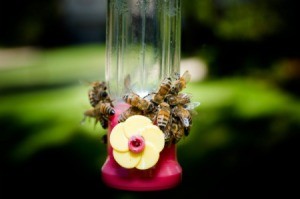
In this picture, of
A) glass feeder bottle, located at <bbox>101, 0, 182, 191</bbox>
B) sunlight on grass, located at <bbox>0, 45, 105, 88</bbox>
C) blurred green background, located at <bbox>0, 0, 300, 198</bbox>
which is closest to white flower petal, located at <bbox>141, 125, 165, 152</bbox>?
glass feeder bottle, located at <bbox>101, 0, 182, 191</bbox>

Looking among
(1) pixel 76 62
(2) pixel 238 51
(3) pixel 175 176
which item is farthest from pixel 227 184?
(1) pixel 76 62

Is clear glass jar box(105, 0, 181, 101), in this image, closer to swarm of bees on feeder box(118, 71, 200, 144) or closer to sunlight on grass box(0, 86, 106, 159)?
swarm of bees on feeder box(118, 71, 200, 144)

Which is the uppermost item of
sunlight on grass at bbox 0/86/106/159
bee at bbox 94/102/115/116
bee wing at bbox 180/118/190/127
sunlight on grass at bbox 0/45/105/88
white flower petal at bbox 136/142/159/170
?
bee at bbox 94/102/115/116

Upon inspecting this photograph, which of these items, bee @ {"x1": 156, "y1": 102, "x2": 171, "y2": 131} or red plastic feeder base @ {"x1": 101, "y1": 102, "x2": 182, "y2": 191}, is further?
red plastic feeder base @ {"x1": 101, "y1": 102, "x2": 182, "y2": 191}

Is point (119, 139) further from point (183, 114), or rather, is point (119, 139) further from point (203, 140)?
point (203, 140)

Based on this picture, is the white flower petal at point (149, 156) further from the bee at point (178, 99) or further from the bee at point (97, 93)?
the bee at point (97, 93)

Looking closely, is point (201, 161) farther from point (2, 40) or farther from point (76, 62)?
point (2, 40)
